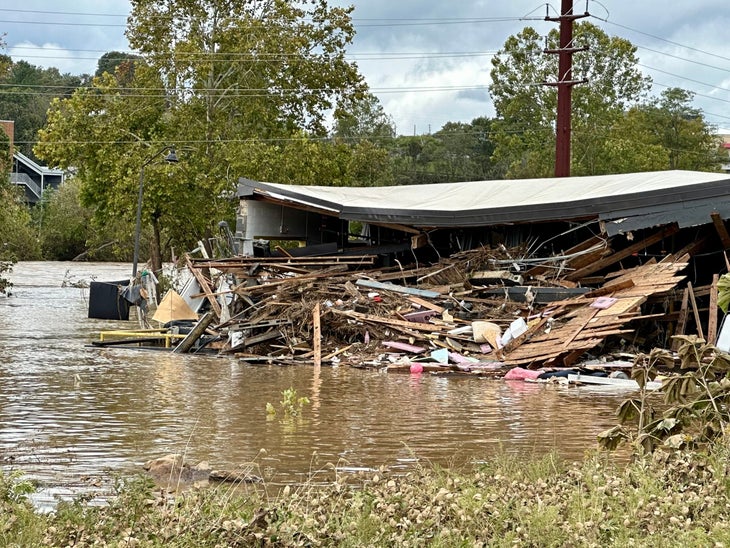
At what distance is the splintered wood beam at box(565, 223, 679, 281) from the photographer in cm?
2225

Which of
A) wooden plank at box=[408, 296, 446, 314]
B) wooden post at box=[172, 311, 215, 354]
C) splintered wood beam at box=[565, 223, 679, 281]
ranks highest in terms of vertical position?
splintered wood beam at box=[565, 223, 679, 281]

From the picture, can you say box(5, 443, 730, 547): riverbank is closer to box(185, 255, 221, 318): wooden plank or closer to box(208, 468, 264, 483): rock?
box(208, 468, 264, 483): rock

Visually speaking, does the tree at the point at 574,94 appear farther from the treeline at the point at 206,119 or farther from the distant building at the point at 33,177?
the distant building at the point at 33,177

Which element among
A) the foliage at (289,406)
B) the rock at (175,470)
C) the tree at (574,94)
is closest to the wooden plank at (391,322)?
the foliage at (289,406)

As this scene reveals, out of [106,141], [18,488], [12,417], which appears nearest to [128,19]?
[106,141]

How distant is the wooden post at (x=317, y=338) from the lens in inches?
867

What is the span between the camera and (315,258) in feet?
82.5

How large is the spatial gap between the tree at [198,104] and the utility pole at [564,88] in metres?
12.7

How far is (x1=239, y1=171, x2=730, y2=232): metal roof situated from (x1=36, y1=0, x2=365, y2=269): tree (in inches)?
681

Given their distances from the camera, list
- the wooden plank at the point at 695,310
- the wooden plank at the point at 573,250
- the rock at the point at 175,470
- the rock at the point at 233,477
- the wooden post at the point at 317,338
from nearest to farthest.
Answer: the rock at the point at 233,477 → the rock at the point at 175,470 → the wooden plank at the point at 695,310 → the wooden post at the point at 317,338 → the wooden plank at the point at 573,250

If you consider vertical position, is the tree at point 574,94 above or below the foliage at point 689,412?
above

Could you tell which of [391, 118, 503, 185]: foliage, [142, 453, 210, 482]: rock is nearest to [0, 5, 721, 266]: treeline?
[142, 453, 210, 482]: rock

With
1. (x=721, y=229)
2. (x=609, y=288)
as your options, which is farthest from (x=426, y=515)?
(x=721, y=229)

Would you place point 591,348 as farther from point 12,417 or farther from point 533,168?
point 533,168
